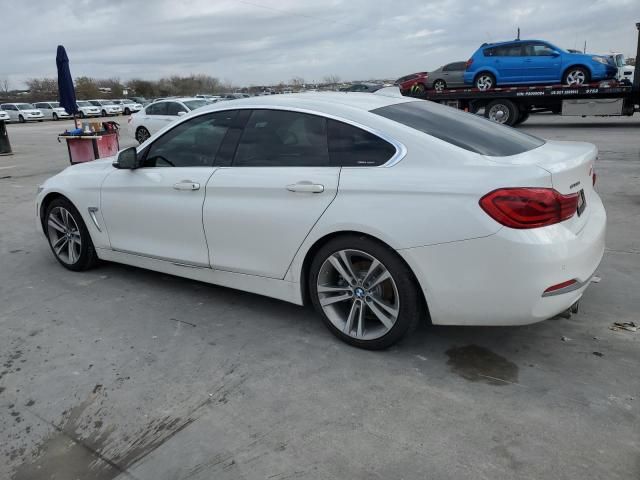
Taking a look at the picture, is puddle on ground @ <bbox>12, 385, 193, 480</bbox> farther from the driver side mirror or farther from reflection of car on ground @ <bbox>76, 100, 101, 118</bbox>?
reflection of car on ground @ <bbox>76, 100, 101, 118</bbox>

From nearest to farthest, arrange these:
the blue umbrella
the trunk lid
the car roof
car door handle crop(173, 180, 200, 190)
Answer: the trunk lid, the car roof, car door handle crop(173, 180, 200, 190), the blue umbrella

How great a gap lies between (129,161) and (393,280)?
2438 mm

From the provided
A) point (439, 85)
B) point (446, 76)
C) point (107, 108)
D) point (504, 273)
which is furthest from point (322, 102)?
point (107, 108)

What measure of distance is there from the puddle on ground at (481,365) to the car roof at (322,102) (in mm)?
1627

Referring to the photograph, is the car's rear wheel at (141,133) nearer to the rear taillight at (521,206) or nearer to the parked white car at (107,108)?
the rear taillight at (521,206)

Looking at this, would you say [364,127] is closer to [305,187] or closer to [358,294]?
[305,187]

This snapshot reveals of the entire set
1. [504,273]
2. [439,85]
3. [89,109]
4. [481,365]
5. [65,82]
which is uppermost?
[89,109]

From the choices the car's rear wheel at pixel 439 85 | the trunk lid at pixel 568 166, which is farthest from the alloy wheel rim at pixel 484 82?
the trunk lid at pixel 568 166

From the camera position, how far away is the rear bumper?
273 cm

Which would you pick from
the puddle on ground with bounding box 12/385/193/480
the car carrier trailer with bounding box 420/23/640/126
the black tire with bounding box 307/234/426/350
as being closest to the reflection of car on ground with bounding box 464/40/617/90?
the car carrier trailer with bounding box 420/23/640/126

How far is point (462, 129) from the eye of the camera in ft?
11.1

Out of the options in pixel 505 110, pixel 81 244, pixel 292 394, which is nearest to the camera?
pixel 292 394

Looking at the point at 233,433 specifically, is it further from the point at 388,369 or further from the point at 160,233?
the point at 160,233

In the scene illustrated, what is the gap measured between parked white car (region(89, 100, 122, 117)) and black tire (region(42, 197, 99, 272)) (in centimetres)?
4173
